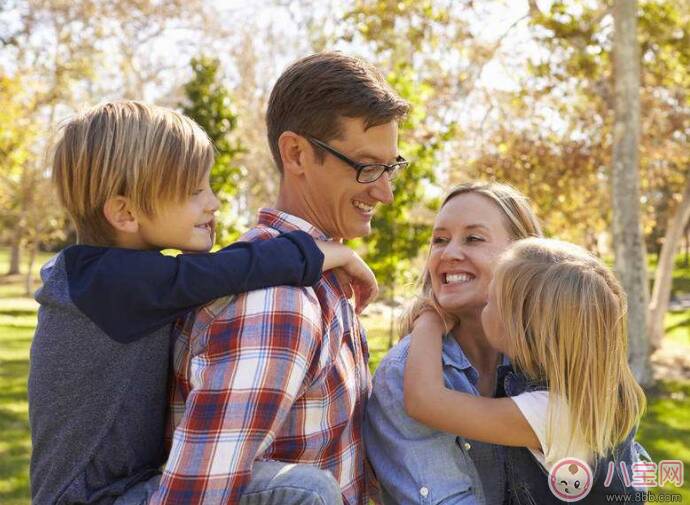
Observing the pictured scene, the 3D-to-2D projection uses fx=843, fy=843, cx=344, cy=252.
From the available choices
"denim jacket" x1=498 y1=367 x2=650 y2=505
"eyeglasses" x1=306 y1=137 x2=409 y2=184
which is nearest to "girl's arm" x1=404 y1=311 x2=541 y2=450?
"denim jacket" x1=498 y1=367 x2=650 y2=505

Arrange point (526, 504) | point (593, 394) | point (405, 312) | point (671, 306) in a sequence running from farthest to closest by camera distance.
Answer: point (671, 306) → point (405, 312) → point (526, 504) → point (593, 394)

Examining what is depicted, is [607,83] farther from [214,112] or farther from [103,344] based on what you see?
[103,344]

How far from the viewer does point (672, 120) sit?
13.3m

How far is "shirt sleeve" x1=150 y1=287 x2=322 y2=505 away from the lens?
191 centimetres

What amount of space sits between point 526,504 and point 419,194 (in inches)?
423

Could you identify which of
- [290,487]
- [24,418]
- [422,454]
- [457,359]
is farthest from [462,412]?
[24,418]

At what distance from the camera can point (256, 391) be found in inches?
77.4

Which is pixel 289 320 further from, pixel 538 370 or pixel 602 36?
pixel 602 36

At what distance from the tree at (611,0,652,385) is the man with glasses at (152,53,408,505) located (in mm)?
8308

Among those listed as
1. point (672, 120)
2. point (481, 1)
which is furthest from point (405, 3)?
point (672, 120)

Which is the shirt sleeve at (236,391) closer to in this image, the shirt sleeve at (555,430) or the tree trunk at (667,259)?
the shirt sleeve at (555,430)

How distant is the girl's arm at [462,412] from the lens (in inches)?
94.0

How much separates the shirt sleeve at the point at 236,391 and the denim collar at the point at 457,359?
71 centimetres

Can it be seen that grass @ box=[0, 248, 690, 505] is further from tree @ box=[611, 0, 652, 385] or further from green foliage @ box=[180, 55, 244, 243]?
green foliage @ box=[180, 55, 244, 243]
